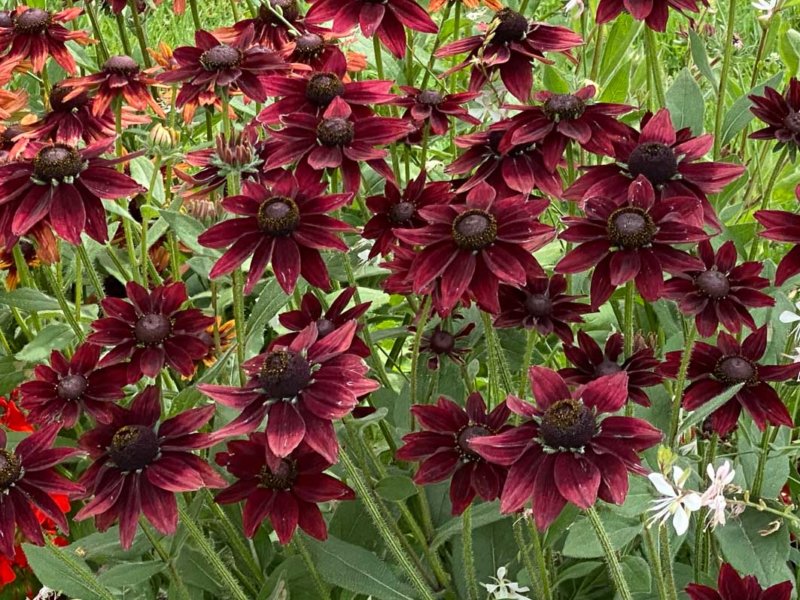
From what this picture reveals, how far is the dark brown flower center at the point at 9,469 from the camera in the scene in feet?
2.72

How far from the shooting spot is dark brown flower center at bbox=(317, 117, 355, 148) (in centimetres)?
104

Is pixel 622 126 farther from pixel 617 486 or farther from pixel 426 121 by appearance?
pixel 617 486

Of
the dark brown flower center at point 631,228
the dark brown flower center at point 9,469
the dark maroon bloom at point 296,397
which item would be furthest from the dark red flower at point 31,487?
the dark brown flower center at point 631,228

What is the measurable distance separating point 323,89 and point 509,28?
0.23 m

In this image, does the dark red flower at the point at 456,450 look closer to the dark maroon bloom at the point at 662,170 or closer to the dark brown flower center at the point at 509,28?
the dark maroon bloom at the point at 662,170

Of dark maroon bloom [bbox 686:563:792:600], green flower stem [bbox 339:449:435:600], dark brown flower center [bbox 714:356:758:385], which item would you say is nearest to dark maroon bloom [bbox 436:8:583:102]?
dark brown flower center [bbox 714:356:758:385]

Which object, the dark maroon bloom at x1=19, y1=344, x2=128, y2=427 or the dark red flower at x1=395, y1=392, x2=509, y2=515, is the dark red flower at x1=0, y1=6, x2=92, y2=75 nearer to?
the dark maroon bloom at x1=19, y1=344, x2=128, y2=427

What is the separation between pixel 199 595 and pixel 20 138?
1.77ft

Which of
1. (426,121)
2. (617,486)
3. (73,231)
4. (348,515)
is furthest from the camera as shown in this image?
(426,121)

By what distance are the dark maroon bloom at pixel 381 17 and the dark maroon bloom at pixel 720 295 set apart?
0.39m

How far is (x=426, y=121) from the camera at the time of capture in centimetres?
125

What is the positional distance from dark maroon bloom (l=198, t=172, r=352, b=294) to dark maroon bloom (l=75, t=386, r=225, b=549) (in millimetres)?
127

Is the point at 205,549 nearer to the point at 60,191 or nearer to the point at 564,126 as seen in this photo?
the point at 60,191

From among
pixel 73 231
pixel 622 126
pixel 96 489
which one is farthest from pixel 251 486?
pixel 622 126
